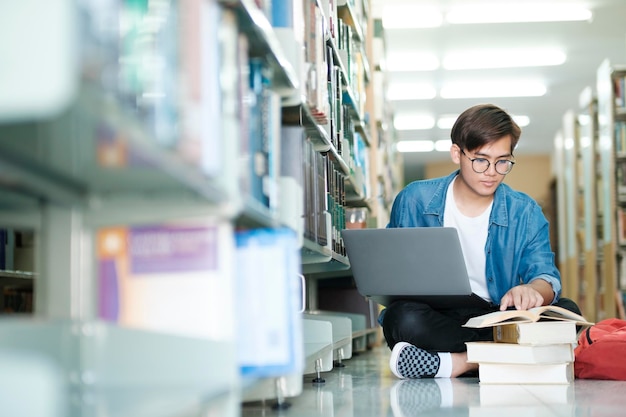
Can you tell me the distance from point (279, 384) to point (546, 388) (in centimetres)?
88

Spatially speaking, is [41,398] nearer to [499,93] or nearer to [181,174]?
[181,174]

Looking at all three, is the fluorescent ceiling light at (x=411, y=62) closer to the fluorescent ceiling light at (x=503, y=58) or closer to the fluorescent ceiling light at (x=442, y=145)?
the fluorescent ceiling light at (x=503, y=58)

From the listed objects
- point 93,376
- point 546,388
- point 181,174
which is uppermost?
point 181,174

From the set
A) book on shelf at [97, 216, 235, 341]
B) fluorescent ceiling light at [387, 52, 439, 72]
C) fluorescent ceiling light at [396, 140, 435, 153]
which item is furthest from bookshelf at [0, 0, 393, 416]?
fluorescent ceiling light at [396, 140, 435, 153]

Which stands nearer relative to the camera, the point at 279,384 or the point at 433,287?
the point at 279,384

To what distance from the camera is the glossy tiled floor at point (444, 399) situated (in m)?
1.85

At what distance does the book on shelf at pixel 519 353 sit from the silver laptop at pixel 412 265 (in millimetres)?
208

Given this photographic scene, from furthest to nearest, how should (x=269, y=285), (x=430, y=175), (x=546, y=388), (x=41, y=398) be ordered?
1. (x=430, y=175)
2. (x=546, y=388)
3. (x=269, y=285)
4. (x=41, y=398)

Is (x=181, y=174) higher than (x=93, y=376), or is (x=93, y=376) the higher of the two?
(x=181, y=174)

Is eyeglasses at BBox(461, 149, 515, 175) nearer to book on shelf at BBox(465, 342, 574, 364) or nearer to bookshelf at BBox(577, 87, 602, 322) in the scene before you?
book on shelf at BBox(465, 342, 574, 364)

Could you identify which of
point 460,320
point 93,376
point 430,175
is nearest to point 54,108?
point 93,376

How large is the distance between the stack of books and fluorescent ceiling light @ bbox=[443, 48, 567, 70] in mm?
6120

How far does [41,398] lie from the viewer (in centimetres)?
91

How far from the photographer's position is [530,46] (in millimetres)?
8141
